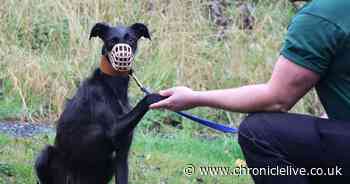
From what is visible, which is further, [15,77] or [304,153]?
[15,77]

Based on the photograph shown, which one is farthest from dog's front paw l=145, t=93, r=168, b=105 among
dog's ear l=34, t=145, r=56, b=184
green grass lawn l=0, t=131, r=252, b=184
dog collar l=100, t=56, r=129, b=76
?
green grass lawn l=0, t=131, r=252, b=184

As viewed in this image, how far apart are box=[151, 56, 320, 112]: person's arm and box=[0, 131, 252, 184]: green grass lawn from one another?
1.89 m

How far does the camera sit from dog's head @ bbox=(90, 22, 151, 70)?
4387 mm

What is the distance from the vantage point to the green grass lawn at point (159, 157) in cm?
546

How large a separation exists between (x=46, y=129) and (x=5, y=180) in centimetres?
177

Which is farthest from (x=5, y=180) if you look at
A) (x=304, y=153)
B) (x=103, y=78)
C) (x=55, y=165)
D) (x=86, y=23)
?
(x=86, y=23)

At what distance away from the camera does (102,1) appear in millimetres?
8867

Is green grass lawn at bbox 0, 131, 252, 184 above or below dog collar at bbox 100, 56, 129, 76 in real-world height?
below

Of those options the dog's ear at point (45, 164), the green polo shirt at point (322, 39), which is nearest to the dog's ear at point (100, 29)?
the dog's ear at point (45, 164)

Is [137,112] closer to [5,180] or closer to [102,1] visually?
[5,180]

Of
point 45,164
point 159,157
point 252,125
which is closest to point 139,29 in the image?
point 45,164

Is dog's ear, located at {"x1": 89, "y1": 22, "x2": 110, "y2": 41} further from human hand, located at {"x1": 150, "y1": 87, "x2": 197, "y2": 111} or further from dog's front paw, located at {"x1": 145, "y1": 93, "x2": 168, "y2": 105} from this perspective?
human hand, located at {"x1": 150, "y1": 87, "x2": 197, "y2": 111}

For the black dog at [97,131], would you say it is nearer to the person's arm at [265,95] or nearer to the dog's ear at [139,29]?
the dog's ear at [139,29]

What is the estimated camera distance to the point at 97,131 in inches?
180
